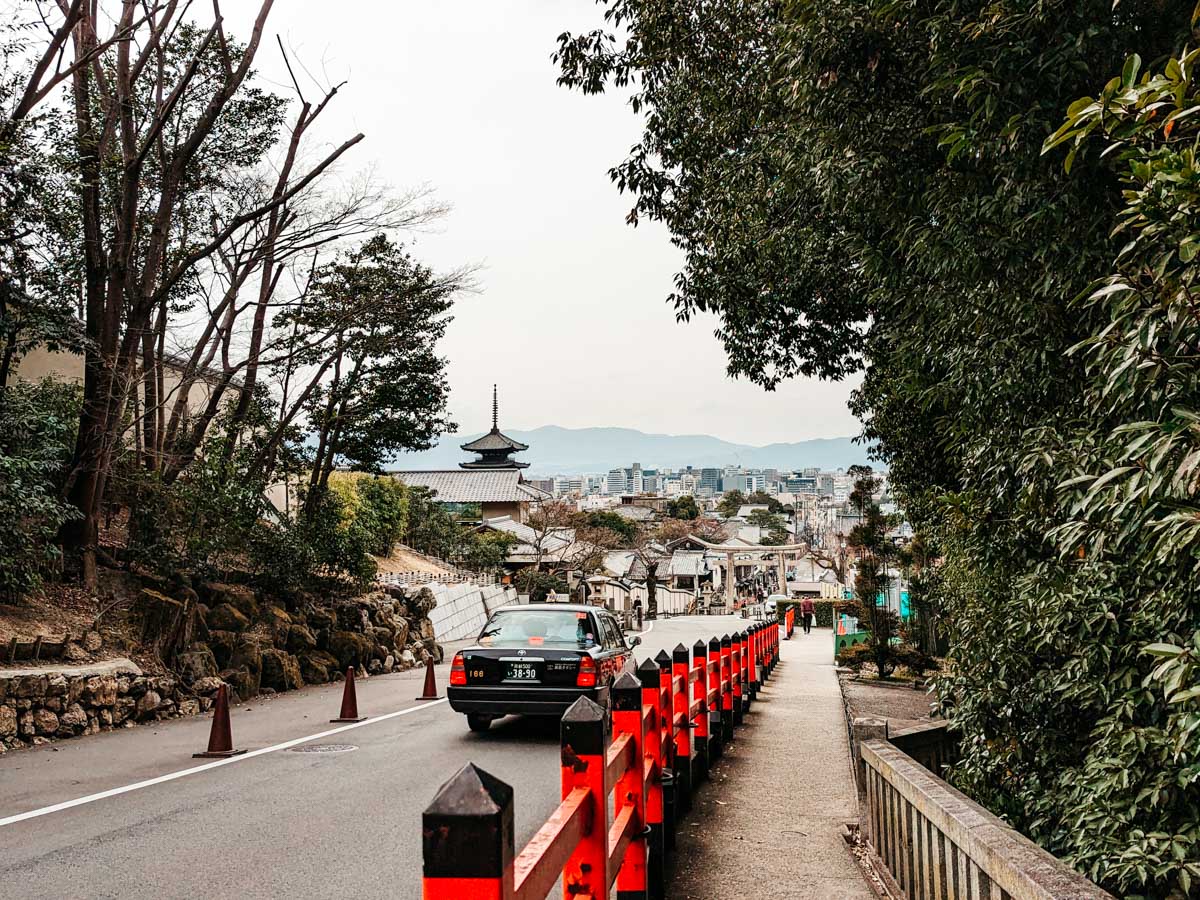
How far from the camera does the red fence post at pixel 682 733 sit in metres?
7.13

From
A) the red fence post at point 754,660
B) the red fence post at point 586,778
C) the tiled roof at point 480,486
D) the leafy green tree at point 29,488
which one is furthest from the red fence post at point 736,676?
the tiled roof at point 480,486

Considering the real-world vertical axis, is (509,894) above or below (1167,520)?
below

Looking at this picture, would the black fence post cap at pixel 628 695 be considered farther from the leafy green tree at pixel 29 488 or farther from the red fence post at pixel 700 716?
the leafy green tree at pixel 29 488

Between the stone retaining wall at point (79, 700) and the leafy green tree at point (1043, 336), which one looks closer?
the leafy green tree at point (1043, 336)

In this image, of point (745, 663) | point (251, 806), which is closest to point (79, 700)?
point (251, 806)

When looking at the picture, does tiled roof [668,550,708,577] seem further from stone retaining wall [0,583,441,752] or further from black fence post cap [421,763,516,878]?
black fence post cap [421,763,516,878]

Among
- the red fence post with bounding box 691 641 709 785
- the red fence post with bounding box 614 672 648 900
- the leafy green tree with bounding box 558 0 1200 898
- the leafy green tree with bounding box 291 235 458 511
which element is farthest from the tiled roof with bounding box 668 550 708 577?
the red fence post with bounding box 614 672 648 900

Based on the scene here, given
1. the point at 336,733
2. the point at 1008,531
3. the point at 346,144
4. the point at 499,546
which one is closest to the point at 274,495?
the point at 499,546

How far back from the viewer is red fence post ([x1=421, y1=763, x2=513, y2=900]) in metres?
1.73

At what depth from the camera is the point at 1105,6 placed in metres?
4.74

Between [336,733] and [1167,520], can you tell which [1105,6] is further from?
[336,733]

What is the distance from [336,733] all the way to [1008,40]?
10080 millimetres

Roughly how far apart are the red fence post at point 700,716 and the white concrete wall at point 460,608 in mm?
23502

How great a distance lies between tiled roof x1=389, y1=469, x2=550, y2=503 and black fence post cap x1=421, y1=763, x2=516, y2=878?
6699 centimetres
